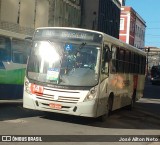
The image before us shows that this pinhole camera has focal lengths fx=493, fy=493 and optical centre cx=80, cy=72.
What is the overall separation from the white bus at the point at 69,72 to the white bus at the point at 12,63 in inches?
83.4

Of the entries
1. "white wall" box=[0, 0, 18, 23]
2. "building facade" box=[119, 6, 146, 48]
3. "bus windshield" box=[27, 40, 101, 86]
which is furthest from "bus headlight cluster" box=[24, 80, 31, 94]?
"building facade" box=[119, 6, 146, 48]

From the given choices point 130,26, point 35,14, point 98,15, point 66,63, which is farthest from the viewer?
point 130,26

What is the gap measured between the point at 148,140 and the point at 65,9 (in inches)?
1200

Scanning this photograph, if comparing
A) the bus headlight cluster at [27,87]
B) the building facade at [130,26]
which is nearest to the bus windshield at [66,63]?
the bus headlight cluster at [27,87]

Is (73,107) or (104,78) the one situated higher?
(104,78)

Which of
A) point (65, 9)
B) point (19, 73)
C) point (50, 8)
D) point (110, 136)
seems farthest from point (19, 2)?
point (110, 136)

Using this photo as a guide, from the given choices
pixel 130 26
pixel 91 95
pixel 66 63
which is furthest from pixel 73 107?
pixel 130 26

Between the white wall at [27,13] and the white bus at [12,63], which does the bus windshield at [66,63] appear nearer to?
the white bus at [12,63]

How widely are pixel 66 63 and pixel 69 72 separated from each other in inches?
11.4

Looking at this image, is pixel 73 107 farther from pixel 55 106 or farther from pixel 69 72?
pixel 69 72

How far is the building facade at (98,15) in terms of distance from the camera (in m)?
47.8

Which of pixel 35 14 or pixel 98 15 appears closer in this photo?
pixel 35 14

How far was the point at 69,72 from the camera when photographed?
550 inches

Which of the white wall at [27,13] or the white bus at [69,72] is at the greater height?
the white wall at [27,13]
